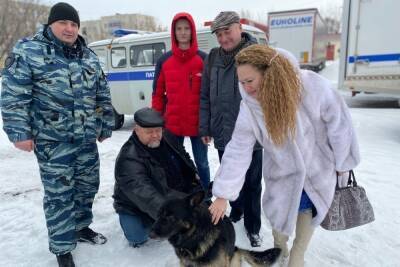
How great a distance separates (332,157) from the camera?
195 centimetres

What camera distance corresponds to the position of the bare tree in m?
28.3

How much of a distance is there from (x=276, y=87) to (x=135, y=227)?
5.97ft

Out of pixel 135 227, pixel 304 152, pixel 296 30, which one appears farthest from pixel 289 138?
pixel 296 30

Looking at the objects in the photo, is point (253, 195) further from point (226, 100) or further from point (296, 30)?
point (296, 30)

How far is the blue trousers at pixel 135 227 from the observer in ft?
9.26

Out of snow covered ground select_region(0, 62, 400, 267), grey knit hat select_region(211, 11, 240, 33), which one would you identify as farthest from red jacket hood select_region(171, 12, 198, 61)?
snow covered ground select_region(0, 62, 400, 267)

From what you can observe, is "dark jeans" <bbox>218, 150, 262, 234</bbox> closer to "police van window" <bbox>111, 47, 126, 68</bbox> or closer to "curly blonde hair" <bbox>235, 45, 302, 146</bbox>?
"curly blonde hair" <bbox>235, 45, 302, 146</bbox>

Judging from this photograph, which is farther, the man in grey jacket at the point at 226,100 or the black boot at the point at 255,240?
the black boot at the point at 255,240

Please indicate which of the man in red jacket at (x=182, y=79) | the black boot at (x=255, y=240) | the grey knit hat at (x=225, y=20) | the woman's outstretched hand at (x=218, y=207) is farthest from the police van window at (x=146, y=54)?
the woman's outstretched hand at (x=218, y=207)

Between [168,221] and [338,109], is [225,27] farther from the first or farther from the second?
[168,221]

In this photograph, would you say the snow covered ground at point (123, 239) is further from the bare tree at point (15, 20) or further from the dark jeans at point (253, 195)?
the bare tree at point (15, 20)

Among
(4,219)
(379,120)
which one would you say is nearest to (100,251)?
(4,219)

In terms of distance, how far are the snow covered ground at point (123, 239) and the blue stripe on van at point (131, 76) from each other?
2679mm

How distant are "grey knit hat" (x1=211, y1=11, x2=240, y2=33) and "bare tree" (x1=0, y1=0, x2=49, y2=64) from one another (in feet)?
100
